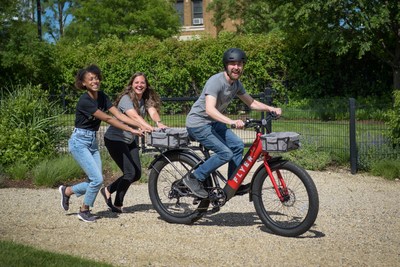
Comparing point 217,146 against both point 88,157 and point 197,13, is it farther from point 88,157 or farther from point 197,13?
point 197,13

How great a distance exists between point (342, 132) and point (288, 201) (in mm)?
4818

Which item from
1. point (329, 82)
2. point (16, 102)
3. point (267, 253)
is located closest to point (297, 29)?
point (329, 82)

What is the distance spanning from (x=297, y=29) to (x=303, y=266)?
1597 centimetres

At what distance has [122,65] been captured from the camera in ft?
72.0

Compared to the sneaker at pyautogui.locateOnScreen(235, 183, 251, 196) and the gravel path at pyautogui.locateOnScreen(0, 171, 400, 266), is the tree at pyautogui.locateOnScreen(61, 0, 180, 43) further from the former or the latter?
the sneaker at pyautogui.locateOnScreen(235, 183, 251, 196)

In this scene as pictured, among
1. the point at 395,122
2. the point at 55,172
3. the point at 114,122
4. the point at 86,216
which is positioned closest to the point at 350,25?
the point at 395,122

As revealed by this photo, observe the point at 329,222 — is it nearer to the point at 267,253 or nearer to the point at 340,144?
the point at 267,253

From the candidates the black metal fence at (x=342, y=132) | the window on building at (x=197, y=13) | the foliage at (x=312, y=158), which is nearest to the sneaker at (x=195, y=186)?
the black metal fence at (x=342, y=132)

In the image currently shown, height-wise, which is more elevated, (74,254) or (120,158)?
(120,158)

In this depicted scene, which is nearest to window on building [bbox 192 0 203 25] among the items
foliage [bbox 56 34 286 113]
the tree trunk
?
foliage [bbox 56 34 286 113]

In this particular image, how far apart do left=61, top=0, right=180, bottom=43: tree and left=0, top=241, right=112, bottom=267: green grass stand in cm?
2532

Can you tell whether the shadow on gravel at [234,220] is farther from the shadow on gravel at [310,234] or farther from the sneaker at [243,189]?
the sneaker at [243,189]

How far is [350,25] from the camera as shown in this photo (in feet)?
61.3

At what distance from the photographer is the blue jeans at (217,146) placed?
651 cm
